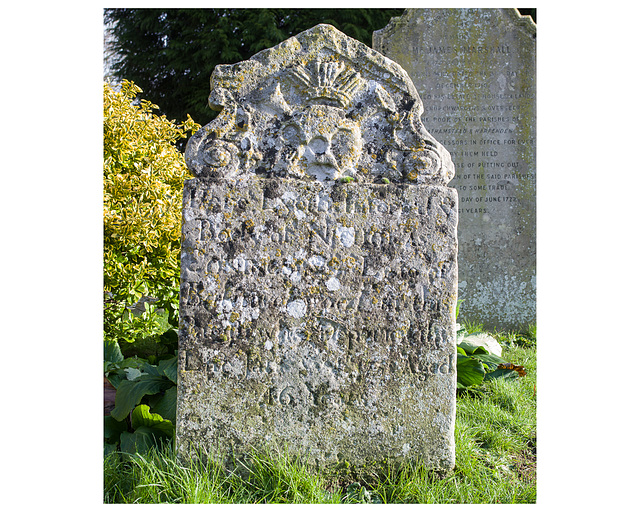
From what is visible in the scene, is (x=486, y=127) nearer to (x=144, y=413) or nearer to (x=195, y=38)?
(x=144, y=413)

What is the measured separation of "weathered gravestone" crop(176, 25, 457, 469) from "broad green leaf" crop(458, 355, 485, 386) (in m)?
1.03

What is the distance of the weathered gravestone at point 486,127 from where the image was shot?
200 inches

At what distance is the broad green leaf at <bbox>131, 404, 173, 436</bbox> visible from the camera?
2664 mm

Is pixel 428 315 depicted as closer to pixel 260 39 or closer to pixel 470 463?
pixel 470 463

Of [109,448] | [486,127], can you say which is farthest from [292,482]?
[486,127]

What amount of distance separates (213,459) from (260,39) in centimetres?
810

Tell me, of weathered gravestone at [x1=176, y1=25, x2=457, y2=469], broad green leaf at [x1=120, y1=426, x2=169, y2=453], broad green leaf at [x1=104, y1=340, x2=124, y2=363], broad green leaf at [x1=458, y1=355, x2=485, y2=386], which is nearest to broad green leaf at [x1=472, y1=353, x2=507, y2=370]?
broad green leaf at [x1=458, y1=355, x2=485, y2=386]

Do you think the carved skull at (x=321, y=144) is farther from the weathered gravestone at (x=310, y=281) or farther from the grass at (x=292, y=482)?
the grass at (x=292, y=482)

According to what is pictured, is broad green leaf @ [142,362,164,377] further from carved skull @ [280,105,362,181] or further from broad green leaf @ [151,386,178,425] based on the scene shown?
carved skull @ [280,105,362,181]

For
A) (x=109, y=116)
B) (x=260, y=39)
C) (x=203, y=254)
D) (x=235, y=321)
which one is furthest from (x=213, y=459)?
(x=260, y=39)

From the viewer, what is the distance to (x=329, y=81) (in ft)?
8.13

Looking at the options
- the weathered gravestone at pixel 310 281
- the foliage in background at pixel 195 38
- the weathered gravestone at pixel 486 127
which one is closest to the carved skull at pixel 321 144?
the weathered gravestone at pixel 310 281

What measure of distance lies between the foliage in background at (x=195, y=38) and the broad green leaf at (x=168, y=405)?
704 centimetres

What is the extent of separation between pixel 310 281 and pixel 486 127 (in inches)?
138
